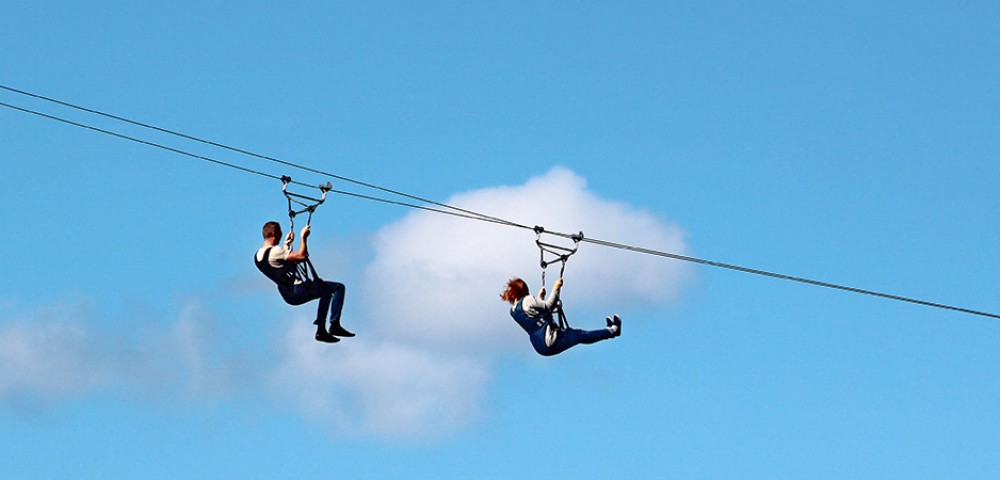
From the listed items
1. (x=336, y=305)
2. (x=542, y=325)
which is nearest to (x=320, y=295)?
(x=336, y=305)

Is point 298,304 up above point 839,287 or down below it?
above

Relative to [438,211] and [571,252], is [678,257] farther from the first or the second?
[438,211]

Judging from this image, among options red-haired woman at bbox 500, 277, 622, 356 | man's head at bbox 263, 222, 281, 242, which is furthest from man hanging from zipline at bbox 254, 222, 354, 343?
red-haired woman at bbox 500, 277, 622, 356

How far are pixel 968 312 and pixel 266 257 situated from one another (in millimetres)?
9490

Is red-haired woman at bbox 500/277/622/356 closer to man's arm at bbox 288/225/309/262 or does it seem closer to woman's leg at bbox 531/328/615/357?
woman's leg at bbox 531/328/615/357

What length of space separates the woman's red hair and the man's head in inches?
133

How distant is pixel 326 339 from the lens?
23859 millimetres

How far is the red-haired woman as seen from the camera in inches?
939

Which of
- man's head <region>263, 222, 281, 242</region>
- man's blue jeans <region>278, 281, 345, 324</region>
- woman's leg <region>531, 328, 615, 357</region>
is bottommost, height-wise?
woman's leg <region>531, 328, 615, 357</region>

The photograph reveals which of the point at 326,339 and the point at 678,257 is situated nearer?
the point at 678,257

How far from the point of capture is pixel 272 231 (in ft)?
78.1

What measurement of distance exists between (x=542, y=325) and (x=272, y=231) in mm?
4047

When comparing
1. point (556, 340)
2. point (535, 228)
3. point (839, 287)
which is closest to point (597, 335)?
point (556, 340)

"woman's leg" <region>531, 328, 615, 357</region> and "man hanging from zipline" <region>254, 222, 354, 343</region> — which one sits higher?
"man hanging from zipline" <region>254, 222, 354, 343</region>
